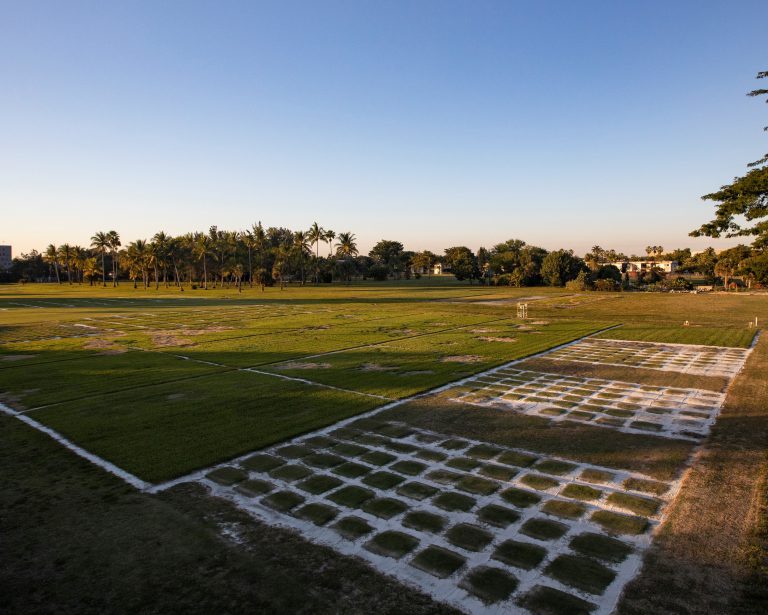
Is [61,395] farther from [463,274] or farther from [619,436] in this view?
[463,274]

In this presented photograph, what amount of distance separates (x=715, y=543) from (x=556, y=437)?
206 inches

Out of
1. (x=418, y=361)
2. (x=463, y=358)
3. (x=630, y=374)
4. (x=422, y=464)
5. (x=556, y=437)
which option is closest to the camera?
(x=422, y=464)

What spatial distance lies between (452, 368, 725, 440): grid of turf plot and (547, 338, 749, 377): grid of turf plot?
4600 millimetres

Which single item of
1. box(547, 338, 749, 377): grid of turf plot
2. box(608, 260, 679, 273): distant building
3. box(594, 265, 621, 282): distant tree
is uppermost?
box(608, 260, 679, 273): distant building

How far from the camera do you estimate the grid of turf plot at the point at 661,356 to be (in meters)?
22.5

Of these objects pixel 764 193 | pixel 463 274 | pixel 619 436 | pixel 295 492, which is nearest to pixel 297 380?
pixel 295 492

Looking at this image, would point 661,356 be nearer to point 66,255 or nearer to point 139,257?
point 139,257

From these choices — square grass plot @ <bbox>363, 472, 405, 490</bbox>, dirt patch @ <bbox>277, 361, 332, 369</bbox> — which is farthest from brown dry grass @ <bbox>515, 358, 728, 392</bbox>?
square grass plot @ <bbox>363, 472, 405, 490</bbox>

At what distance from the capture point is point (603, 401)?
55.0 feet

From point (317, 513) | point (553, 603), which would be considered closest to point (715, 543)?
point (553, 603)

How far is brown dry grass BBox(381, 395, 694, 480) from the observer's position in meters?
11.6

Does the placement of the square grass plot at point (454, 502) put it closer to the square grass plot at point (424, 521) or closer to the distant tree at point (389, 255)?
the square grass plot at point (424, 521)

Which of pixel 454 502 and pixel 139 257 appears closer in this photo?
pixel 454 502

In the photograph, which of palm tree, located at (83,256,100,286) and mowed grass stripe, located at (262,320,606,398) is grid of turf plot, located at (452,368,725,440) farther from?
palm tree, located at (83,256,100,286)
